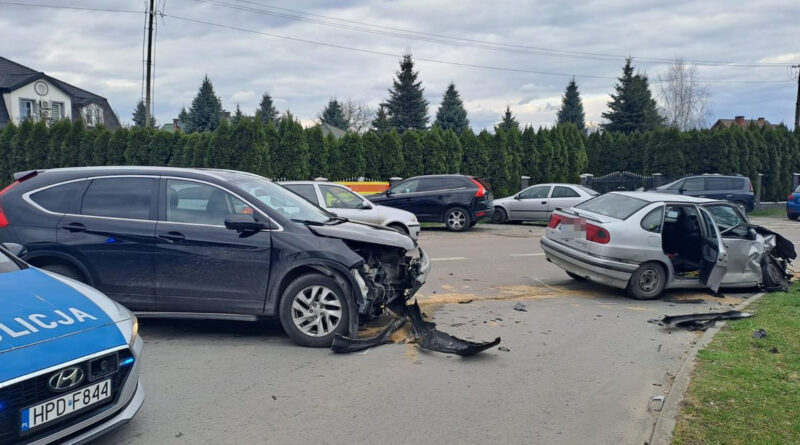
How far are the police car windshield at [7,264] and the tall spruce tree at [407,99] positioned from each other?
52.5 meters

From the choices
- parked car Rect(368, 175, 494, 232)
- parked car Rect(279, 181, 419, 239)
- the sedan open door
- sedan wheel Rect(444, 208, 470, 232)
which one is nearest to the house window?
parked car Rect(368, 175, 494, 232)

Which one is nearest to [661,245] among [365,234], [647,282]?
[647,282]

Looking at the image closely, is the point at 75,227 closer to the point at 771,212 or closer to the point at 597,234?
the point at 597,234

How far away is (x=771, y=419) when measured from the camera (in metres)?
4.39

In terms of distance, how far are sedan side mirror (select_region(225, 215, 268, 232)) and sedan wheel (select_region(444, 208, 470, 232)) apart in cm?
1260

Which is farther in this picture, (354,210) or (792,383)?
(354,210)

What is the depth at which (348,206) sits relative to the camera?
13.5 m

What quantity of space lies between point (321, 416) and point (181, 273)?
2.43 metres

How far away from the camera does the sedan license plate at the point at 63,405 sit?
10.2 ft

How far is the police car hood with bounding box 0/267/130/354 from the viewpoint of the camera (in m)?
3.27

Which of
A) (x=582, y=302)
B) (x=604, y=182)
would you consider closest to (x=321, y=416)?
(x=582, y=302)

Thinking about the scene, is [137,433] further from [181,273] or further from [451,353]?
[451,353]

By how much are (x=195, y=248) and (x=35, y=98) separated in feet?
151

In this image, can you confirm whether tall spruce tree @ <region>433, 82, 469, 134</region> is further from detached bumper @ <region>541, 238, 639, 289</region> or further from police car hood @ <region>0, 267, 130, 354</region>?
police car hood @ <region>0, 267, 130, 354</region>
